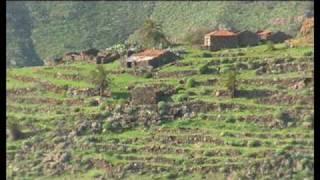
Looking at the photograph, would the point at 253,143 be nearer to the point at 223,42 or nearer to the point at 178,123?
the point at 178,123

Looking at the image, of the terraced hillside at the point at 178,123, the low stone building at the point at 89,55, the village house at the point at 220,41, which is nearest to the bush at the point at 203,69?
the terraced hillside at the point at 178,123

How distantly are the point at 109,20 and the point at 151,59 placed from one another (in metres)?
30.0

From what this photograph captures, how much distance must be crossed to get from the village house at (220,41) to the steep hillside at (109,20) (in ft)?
54.5

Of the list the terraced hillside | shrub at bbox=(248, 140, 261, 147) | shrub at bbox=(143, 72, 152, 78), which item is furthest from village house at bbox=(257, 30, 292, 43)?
shrub at bbox=(248, 140, 261, 147)

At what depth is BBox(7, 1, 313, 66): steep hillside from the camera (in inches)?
2191

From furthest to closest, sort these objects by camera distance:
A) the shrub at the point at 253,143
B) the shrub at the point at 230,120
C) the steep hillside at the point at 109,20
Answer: the steep hillside at the point at 109,20
the shrub at the point at 230,120
the shrub at the point at 253,143

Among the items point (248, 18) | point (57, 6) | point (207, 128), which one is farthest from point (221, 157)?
point (57, 6)

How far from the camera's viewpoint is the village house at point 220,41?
34938 millimetres

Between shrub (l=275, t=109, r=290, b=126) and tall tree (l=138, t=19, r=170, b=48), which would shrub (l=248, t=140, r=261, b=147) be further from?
tall tree (l=138, t=19, r=170, b=48)

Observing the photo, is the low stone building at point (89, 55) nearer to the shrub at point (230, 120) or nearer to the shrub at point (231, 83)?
the shrub at point (231, 83)

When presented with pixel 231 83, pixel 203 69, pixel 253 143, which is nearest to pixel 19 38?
pixel 203 69

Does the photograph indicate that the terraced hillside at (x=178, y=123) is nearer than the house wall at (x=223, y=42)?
Yes

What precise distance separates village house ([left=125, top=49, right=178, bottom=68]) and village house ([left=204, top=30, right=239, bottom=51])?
A: 269 centimetres
